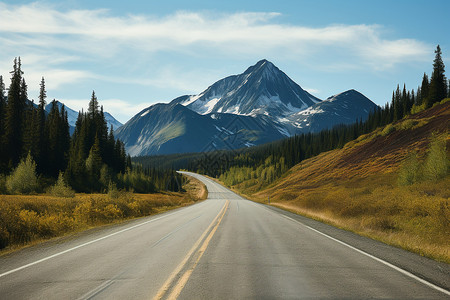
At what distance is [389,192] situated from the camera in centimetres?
3391

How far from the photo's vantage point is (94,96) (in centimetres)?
8606

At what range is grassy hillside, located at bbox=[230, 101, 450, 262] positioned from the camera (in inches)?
596

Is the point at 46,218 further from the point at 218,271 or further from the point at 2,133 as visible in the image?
the point at 2,133

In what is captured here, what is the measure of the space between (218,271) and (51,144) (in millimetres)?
74521

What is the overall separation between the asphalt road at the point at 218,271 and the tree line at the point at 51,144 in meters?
49.1

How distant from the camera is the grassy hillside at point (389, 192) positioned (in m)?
15.1

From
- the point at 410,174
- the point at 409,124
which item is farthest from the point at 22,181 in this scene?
the point at 409,124

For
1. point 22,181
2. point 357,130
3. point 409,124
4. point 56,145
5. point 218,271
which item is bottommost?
point 218,271

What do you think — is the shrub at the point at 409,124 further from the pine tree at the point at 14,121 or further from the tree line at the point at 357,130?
the pine tree at the point at 14,121

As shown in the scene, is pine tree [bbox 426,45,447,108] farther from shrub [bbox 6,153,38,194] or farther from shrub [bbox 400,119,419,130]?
shrub [bbox 6,153,38,194]

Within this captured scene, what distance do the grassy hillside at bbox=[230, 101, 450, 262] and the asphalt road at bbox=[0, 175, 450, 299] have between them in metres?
2.97

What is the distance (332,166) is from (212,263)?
232 ft

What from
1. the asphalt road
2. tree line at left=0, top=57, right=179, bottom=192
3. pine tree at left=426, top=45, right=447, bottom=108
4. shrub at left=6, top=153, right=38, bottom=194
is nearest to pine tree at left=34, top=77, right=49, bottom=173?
tree line at left=0, top=57, right=179, bottom=192

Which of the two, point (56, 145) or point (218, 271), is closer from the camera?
point (218, 271)
